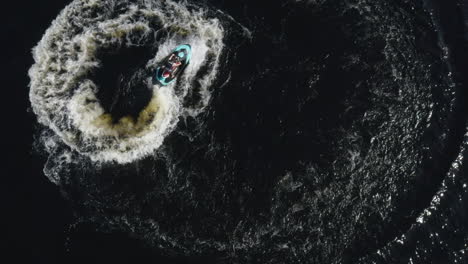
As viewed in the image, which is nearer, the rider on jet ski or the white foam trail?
the white foam trail

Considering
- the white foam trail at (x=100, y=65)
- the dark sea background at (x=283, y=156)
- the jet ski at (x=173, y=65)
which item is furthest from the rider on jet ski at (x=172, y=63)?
the dark sea background at (x=283, y=156)

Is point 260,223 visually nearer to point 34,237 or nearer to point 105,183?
point 105,183

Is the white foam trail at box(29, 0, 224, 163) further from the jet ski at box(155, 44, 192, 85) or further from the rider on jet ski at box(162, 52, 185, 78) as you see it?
the rider on jet ski at box(162, 52, 185, 78)

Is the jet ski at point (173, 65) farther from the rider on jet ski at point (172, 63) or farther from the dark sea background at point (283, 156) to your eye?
the dark sea background at point (283, 156)

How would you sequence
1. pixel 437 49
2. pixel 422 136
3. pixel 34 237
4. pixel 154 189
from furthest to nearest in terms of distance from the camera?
pixel 437 49 < pixel 422 136 < pixel 154 189 < pixel 34 237

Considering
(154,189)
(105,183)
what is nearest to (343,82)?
(154,189)

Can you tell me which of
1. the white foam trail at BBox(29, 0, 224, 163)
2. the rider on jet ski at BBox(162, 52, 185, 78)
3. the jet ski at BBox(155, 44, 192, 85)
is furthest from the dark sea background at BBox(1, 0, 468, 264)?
the rider on jet ski at BBox(162, 52, 185, 78)

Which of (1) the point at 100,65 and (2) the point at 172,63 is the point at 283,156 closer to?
(2) the point at 172,63
